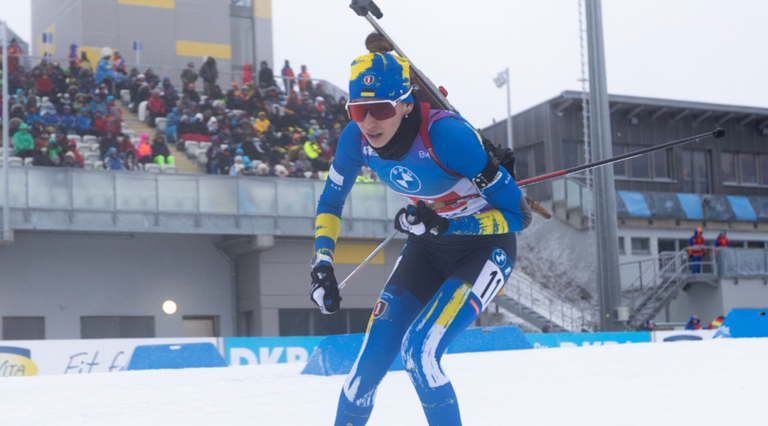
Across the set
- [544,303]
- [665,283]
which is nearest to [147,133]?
[544,303]

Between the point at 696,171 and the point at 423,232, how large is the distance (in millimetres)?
35444

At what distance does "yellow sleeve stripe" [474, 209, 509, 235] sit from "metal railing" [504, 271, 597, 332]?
2128cm

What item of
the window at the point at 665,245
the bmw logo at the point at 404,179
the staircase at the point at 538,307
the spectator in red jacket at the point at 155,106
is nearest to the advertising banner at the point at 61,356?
the bmw logo at the point at 404,179

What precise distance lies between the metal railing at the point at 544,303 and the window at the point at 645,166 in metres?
9.50

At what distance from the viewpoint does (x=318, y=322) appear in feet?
70.7

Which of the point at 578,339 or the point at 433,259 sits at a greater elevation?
the point at 433,259

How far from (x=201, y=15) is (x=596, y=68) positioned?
49.5ft

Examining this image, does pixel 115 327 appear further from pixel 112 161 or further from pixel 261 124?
pixel 261 124

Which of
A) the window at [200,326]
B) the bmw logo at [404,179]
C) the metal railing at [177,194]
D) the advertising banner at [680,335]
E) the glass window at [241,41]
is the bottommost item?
the advertising banner at [680,335]

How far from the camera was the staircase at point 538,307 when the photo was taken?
2486 centimetres

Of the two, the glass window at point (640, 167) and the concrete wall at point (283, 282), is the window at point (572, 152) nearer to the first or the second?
the glass window at point (640, 167)

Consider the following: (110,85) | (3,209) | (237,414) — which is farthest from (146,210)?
(237,414)

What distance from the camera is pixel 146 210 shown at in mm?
18891

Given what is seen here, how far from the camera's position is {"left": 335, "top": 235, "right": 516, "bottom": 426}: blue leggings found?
3.77 m
